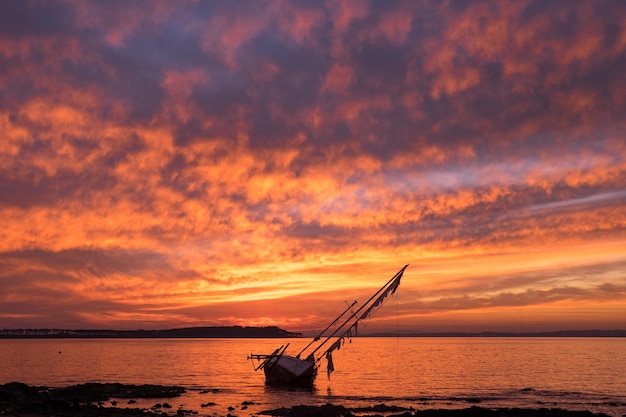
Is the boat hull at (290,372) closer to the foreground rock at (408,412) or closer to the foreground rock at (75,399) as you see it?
the foreground rock at (75,399)

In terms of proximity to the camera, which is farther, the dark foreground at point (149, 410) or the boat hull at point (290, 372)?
the boat hull at point (290, 372)

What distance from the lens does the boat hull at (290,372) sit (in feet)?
231

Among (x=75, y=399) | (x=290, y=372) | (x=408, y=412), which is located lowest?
(x=408, y=412)

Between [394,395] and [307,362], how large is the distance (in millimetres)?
11421

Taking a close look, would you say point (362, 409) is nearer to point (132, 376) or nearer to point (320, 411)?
point (320, 411)

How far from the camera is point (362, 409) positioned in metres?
49.8

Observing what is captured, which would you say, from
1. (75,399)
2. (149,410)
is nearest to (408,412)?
(149,410)

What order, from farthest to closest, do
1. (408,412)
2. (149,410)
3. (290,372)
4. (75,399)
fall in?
(290,372) → (75,399) → (149,410) → (408,412)

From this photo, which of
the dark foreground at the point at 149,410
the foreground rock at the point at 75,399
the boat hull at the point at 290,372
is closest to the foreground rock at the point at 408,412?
the dark foreground at the point at 149,410

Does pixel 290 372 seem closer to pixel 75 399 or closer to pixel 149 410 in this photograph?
pixel 149 410

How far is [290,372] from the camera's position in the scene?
233 ft

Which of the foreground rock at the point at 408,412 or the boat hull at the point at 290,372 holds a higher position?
the boat hull at the point at 290,372

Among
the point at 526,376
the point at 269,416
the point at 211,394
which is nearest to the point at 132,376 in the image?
the point at 211,394

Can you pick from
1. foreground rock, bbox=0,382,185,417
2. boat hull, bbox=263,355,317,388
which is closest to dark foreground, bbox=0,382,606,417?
foreground rock, bbox=0,382,185,417
